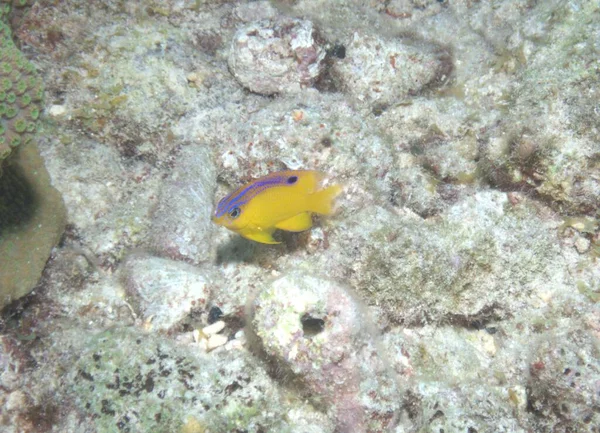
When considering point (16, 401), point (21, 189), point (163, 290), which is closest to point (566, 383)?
point (163, 290)

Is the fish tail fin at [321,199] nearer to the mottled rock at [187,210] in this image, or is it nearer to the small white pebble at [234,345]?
the small white pebble at [234,345]

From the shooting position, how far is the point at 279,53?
16.1 feet

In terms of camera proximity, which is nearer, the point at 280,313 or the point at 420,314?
the point at 280,313

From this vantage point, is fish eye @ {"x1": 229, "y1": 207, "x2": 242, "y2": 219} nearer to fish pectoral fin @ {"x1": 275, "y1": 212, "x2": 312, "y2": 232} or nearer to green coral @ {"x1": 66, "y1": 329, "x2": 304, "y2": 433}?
fish pectoral fin @ {"x1": 275, "y1": 212, "x2": 312, "y2": 232}

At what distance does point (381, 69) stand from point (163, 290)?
13.0 feet

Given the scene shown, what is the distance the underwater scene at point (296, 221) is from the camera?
9.94 ft

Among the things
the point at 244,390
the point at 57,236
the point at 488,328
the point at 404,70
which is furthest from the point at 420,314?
the point at 57,236

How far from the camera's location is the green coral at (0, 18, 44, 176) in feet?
10.1

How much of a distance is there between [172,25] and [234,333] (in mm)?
4305

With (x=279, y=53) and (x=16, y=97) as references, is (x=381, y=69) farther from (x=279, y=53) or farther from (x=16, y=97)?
(x=16, y=97)

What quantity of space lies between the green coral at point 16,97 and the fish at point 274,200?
1.77m

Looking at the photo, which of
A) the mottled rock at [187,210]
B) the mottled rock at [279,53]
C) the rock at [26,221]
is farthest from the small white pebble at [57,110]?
the mottled rock at [279,53]

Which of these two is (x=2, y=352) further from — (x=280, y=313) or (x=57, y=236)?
(x=280, y=313)

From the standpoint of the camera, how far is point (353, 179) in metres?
4.03
